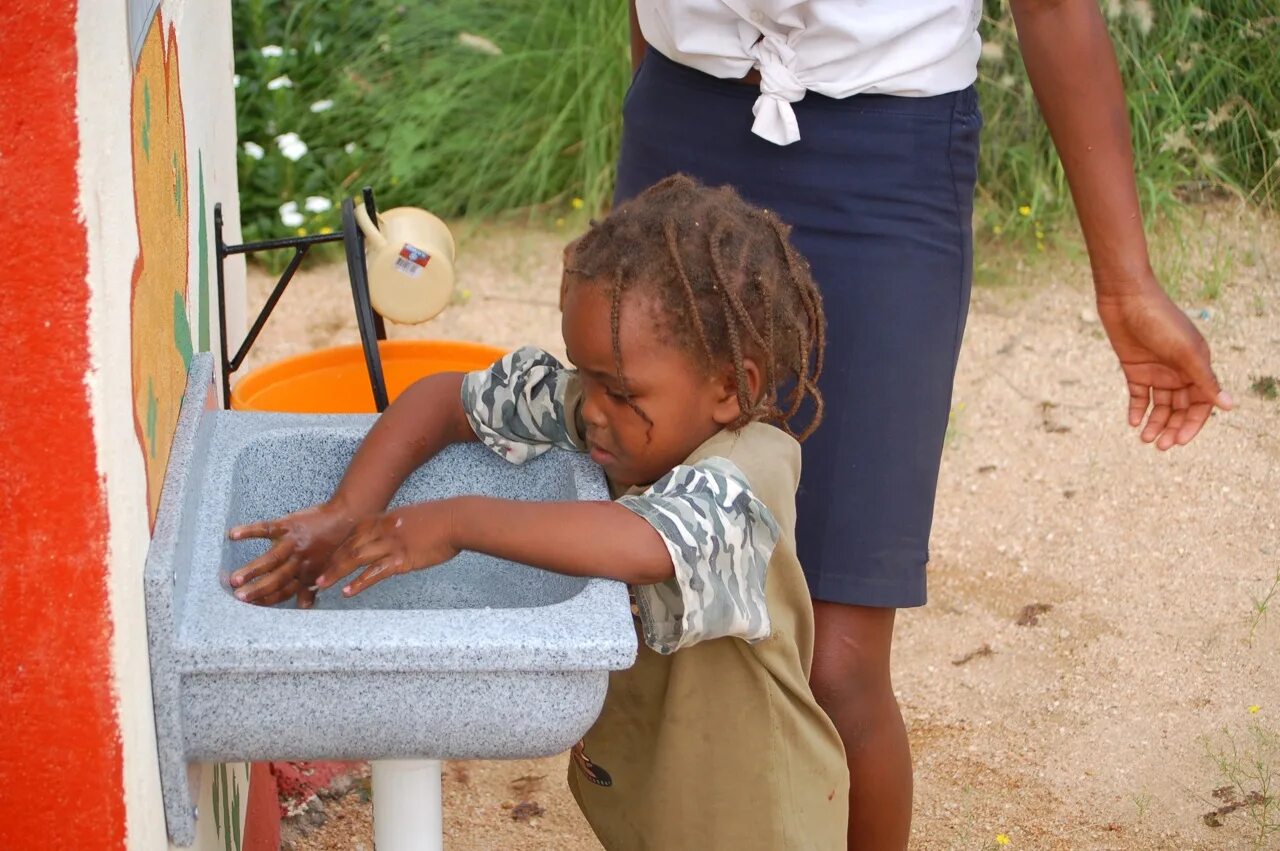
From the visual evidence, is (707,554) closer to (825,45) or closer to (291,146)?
(825,45)

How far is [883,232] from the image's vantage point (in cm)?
201

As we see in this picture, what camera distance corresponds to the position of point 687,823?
179cm

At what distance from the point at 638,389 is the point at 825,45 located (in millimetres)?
556

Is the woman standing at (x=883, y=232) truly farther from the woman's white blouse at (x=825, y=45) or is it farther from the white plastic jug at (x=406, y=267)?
the white plastic jug at (x=406, y=267)

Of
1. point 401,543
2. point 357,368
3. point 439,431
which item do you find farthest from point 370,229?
point 401,543

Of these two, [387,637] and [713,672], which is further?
[713,672]

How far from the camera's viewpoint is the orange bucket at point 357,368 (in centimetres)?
256

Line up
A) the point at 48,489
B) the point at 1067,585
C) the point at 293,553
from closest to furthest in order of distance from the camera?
the point at 48,489, the point at 293,553, the point at 1067,585

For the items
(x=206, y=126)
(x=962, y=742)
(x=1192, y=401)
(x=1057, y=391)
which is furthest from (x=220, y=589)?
(x=1057, y=391)

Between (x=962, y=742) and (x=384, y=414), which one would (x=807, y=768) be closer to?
(x=384, y=414)

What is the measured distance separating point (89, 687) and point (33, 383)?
10.0 inches

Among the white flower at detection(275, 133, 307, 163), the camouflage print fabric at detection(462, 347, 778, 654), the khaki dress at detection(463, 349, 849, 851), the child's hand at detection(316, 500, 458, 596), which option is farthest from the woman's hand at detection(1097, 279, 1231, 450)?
the white flower at detection(275, 133, 307, 163)

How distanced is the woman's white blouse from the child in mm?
258

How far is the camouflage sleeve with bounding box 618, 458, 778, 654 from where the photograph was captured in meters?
1.56
